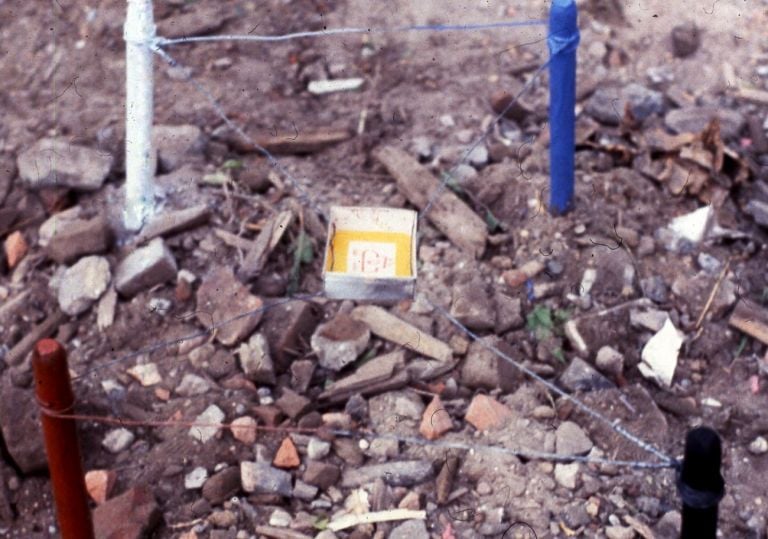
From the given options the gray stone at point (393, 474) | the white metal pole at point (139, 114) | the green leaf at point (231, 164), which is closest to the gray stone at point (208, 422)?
the gray stone at point (393, 474)

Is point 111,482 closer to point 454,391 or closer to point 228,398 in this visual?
point 228,398

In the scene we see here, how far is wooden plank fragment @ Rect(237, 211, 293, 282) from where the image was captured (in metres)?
5.00

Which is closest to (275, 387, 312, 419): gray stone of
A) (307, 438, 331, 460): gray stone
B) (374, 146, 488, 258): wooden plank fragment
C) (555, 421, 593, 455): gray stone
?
(307, 438, 331, 460): gray stone

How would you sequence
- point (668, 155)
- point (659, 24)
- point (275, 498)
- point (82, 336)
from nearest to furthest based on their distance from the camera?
point (275, 498), point (82, 336), point (668, 155), point (659, 24)

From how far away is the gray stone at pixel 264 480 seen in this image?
4.22 metres

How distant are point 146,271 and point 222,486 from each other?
3.81 ft

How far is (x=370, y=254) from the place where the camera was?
5.00m

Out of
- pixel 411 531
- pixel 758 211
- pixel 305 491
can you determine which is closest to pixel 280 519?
pixel 305 491

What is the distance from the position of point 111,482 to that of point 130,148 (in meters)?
1.55

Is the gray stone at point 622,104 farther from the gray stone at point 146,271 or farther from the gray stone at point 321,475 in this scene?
the gray stone at point 321,475

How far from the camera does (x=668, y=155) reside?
18.2 feet

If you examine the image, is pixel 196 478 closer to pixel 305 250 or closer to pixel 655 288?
pixel 305 250

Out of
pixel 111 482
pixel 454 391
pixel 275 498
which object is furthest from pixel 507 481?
pixel 111 482

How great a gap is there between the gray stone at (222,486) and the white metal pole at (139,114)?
1446 mm
